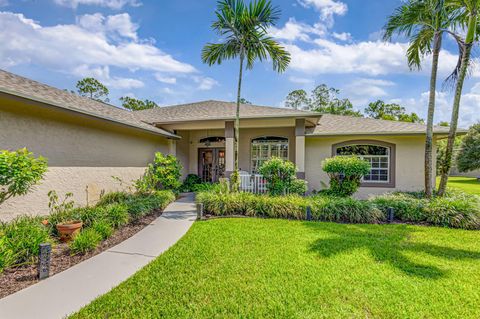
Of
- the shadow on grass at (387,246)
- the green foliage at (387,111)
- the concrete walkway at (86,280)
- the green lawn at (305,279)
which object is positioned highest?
the green foliage at (387,111)

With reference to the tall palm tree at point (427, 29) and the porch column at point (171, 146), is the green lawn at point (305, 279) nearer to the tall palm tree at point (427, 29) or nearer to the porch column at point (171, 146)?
the tall palm tree at point (427, 29)

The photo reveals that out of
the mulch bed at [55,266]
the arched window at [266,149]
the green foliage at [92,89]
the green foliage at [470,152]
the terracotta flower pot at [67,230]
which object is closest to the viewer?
the mulch bed at [55,266]

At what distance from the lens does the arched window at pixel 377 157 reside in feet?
37.2

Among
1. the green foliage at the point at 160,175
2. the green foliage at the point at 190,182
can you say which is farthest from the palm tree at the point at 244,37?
the green foliage at the point at 190,182

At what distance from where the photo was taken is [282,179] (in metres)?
9.43

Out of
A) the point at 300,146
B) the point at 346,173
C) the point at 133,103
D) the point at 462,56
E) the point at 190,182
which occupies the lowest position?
the point at 190,182

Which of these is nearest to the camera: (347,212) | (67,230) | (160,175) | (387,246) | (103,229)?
(387,246)

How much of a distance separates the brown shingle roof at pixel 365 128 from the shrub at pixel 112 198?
27.9 feet

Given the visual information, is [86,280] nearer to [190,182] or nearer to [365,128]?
[190,182]

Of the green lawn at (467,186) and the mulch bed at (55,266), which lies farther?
the green lawn at (467,186)

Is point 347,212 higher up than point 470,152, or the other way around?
point 470,152

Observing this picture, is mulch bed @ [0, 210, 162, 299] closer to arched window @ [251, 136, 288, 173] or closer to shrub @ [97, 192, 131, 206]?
shrub @ [97, 192, 131, 206]

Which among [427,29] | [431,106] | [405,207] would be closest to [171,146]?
[405,207]

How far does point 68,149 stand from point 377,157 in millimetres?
12629
